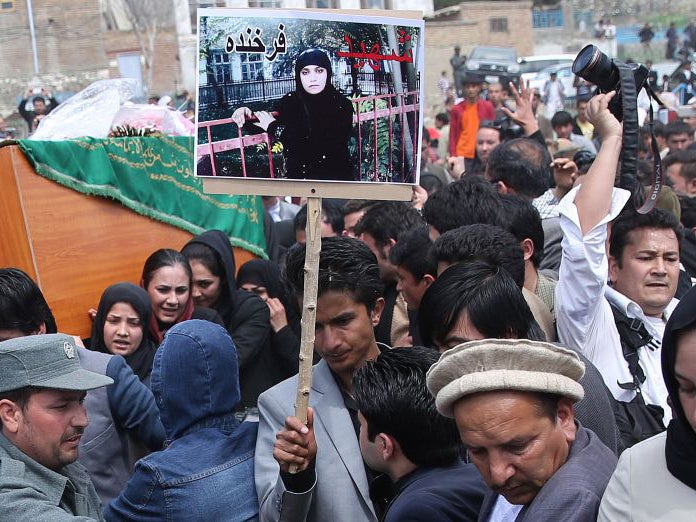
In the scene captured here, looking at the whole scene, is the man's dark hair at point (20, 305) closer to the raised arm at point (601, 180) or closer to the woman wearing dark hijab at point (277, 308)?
the woman wearing dark hijab at point (277, 308)

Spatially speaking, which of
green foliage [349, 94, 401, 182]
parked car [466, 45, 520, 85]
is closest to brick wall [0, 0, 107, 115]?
parked car [466, 45, 520, 85]

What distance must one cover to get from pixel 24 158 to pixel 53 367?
2.60 metres

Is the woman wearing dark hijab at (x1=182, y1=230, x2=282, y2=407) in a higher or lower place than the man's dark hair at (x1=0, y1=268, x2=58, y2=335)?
lower

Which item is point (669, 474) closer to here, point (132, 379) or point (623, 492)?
point (623, 492)

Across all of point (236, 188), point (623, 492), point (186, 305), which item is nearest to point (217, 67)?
point (236, 188)

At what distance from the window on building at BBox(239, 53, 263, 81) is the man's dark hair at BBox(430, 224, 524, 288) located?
96 cm

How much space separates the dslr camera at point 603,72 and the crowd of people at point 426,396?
0.13m

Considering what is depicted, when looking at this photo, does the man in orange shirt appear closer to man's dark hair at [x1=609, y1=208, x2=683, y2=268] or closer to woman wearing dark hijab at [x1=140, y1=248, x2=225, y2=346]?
woman wearing dark hijab at [x1=140, y1=248, x2=225, y2=346]

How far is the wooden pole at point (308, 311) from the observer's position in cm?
281

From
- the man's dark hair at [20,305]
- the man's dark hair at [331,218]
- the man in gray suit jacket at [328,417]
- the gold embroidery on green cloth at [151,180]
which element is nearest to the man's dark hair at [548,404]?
the man in gray suit jacket at [328,417]

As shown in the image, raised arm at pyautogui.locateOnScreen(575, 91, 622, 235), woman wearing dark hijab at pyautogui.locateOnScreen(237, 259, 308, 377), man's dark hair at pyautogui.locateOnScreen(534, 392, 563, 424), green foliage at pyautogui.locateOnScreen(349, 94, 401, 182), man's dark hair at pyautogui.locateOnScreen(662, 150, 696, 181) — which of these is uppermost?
green foliage at pyautogui.locateOnScreen(349, 94, 401, 182)

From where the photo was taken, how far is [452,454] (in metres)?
2.69

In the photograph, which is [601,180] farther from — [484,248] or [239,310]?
[239,310]

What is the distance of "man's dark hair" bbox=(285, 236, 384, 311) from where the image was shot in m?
3.30
